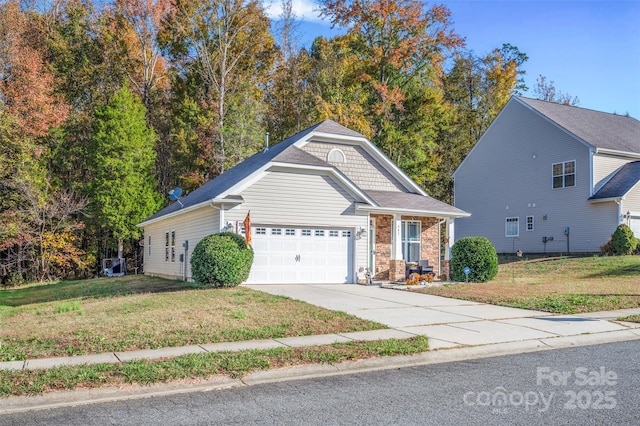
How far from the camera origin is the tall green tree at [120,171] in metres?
29.8

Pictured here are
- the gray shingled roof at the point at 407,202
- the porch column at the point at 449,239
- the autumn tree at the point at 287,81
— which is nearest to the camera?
the gray shingled roof at the point at 407,202

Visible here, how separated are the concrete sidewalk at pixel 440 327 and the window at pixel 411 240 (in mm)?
6602

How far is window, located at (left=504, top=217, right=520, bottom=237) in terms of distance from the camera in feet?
98.7

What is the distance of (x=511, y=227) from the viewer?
3039 cm

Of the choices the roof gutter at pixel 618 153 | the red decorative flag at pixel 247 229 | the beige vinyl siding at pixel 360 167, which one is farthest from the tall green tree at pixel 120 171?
the roof gutter at pixel 618 153

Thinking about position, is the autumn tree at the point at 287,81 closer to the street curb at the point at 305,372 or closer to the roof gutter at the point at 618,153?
the roof gutter at the point at 618,153

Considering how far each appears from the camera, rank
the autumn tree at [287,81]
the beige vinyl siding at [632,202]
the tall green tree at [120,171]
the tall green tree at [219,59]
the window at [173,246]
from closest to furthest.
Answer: the window at [173,246] < the beige vinyl siding at [632,202] < the tall green tree at [120,171] < the tall green tree at [219,59] < the autumn tree at [287,81]

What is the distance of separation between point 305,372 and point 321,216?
11.7 meters

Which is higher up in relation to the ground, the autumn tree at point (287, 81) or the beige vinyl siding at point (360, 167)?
the autumn tree at point (287, 81)

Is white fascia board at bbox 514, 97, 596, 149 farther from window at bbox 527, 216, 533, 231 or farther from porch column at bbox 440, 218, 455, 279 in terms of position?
porch column at bbox 440, 218, 455, 279

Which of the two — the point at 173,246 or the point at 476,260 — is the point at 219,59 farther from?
the point at 476,260

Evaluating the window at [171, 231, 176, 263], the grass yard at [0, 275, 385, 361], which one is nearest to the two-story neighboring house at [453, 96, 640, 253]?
the window at [171, 231, 176, 263]

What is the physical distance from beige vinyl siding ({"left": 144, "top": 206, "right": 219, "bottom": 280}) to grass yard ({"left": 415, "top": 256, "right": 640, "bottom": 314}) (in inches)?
299

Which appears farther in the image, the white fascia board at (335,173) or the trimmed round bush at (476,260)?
the trimmed round bush at (476,260)
